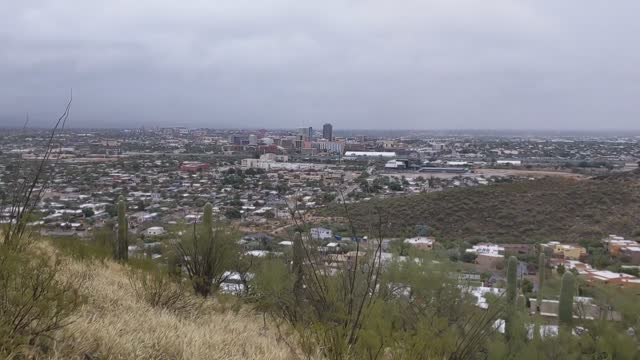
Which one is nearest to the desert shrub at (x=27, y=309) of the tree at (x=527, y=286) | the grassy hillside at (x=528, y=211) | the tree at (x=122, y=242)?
the tree at (x=122, y=242)

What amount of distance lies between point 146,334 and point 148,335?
0.04m

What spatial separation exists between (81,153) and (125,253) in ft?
168

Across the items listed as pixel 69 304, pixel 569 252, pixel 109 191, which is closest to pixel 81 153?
pixel 109 191

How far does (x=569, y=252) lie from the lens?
66.8 feet

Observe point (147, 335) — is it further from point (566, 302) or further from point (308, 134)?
point (308, 134)

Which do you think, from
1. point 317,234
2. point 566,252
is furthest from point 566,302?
point 566,252

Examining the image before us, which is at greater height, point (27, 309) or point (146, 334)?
point (27, 309)

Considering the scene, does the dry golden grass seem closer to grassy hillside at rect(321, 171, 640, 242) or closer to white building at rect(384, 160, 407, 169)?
grassy hillside at rect(321, 171, 640, 242)

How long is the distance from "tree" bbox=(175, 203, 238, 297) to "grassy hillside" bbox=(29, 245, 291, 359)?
291 cm

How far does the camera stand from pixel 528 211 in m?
29.0

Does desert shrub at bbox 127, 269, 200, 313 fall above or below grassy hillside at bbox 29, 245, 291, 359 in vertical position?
below

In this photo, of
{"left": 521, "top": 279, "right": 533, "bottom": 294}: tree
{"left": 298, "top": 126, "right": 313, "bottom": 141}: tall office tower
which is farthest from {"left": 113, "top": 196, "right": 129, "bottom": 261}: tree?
{"left": 298, "top": 126, "right": 313, "bottom": 141}: tall office tower

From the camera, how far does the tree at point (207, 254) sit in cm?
912

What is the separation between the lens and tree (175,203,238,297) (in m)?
9.12
